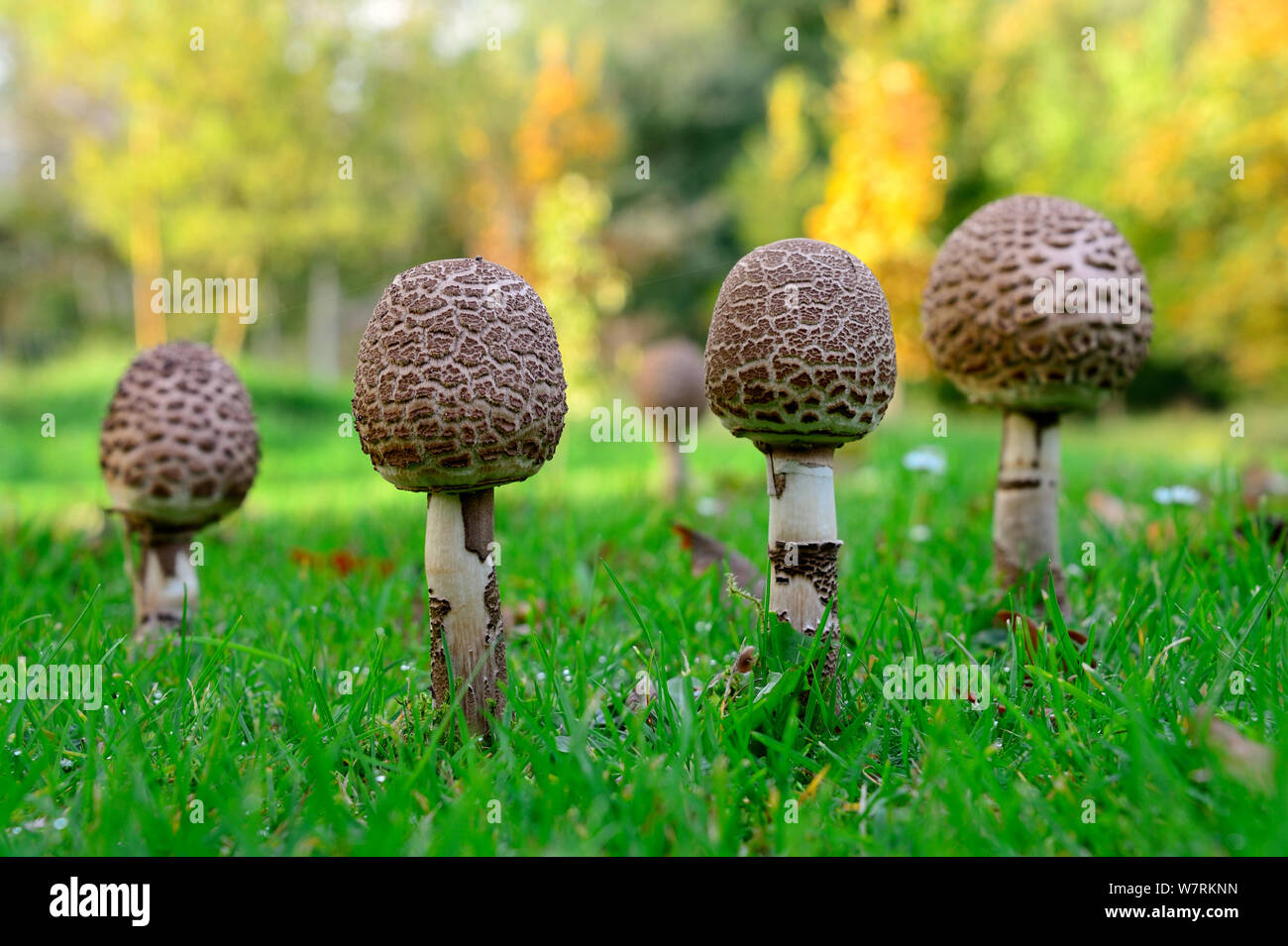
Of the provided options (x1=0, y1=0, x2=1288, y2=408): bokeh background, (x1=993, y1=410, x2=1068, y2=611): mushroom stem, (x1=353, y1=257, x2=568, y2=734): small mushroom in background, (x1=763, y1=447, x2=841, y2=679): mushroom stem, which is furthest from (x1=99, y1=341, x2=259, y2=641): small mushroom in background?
(x1=0, y1=0, x2=1288, y2=408): bokeh background

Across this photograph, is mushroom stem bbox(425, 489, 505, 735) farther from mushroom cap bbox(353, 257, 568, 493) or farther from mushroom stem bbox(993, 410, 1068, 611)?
mushroom stem bbox(993, 410, 1068, 611)

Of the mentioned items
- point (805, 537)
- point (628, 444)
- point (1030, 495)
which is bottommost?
point (805, 537)

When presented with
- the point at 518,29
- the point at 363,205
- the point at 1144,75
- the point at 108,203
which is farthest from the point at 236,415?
the point at 518,29

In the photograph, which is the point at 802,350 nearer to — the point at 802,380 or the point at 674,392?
the point at 802,380

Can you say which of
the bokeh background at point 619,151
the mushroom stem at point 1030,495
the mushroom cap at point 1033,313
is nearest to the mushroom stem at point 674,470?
the mushroom stem at point 1030,495

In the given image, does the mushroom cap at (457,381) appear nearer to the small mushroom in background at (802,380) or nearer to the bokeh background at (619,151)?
the small mushroom in background at (802,380)

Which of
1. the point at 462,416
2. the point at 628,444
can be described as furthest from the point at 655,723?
the point at 628,444

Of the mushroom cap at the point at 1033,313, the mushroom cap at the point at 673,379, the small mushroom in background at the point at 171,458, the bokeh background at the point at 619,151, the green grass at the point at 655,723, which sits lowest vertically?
the green grass at the point at 655,723
